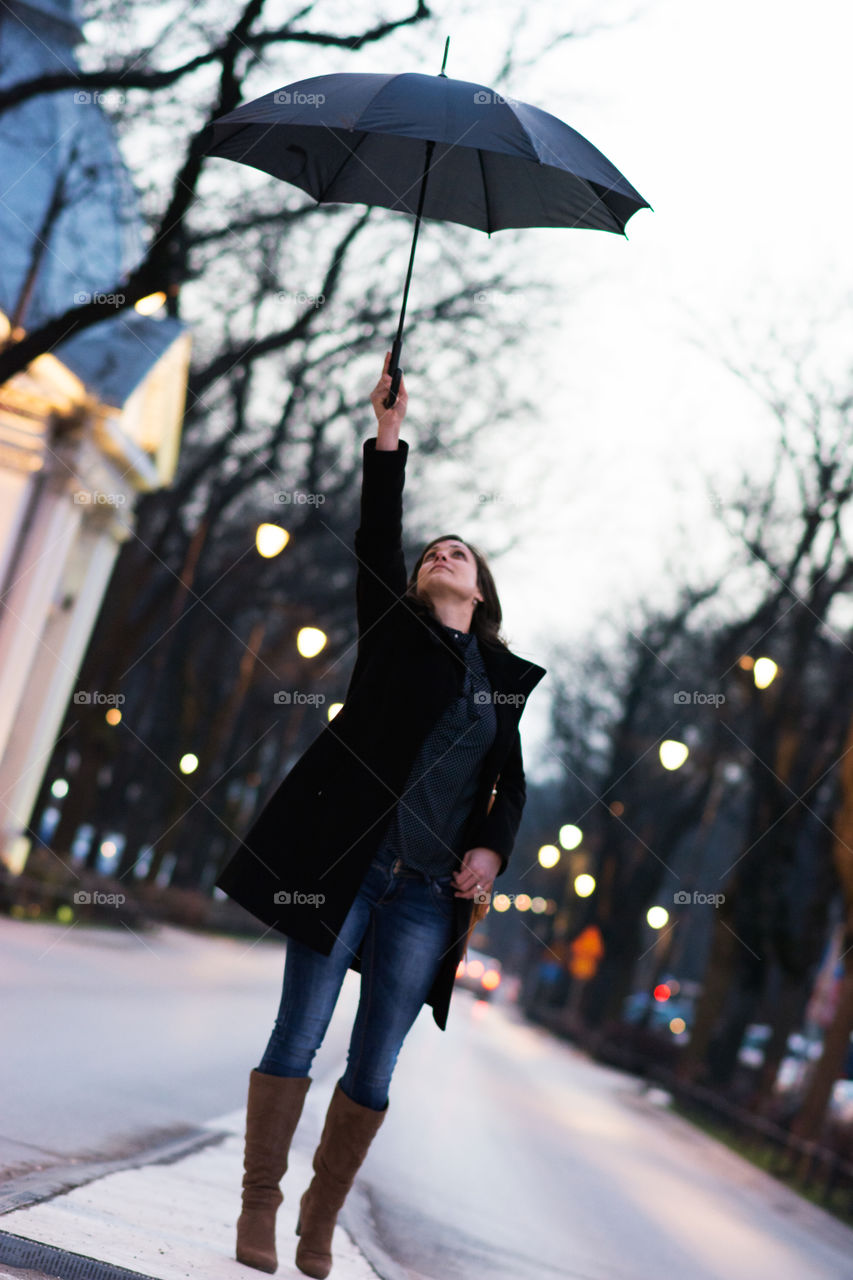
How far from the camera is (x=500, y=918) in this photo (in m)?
110

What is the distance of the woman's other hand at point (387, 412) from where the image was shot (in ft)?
16.4

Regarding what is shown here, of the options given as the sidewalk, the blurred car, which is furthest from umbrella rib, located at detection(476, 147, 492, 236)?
the blurred car

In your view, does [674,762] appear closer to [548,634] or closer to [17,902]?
Result: [17,902]

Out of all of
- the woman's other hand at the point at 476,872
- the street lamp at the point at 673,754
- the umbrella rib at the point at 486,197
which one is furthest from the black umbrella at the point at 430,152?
the street lamp at the point at 673,754

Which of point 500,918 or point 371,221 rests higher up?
point 371,221

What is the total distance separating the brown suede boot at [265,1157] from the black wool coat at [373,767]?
0.39 metres

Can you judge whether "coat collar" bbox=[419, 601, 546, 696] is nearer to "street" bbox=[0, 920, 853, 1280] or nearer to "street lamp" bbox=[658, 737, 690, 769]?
"street" bbox=[0, 920, 853, 1280]

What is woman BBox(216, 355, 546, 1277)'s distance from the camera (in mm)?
4645

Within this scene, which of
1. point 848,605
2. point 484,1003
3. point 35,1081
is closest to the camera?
point 35,1081

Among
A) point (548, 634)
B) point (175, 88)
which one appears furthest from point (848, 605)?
point (548, 634)

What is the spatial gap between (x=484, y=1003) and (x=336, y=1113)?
63319 mm

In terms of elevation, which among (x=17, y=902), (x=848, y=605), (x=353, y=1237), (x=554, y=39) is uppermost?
(x=554, y=39)

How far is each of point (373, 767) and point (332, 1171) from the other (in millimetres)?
1133

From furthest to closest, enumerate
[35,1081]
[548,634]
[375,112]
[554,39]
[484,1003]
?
[484,1003], [548,634], [554,39], [35,1081], [375,112]
